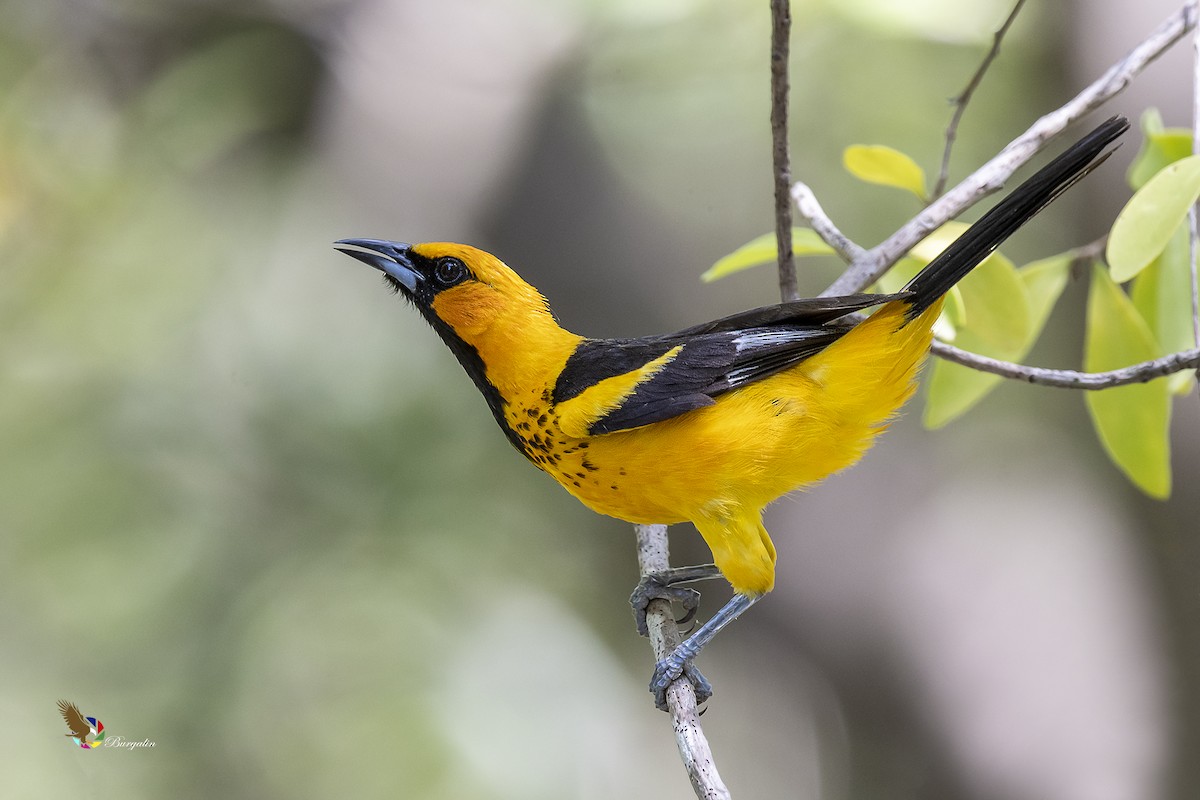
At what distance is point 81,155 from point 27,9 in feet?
2.86

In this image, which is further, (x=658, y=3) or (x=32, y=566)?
(x=658, y=3)

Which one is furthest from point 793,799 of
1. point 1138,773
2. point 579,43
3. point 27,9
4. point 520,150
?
point 27,9

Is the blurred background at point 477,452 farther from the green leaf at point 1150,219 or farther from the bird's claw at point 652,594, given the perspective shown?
the green leaf at point 1150,219

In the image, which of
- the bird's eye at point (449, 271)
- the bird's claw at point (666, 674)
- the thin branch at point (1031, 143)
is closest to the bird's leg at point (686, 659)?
the bird's claw at point (666, 674)

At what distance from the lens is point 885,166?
264 cm

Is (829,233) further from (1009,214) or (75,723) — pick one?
(75,723)

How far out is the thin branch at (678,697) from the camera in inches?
80.5

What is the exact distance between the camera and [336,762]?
482 centimetres

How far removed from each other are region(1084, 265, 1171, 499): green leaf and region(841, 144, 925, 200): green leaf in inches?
21.5

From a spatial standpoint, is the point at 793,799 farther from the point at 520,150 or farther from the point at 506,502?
the point at 520,150

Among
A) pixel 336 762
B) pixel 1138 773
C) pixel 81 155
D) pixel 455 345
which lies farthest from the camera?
pixel 81 155

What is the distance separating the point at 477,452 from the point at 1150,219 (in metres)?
3.83

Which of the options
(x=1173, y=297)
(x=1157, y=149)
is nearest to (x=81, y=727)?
(x=1173, y=297)

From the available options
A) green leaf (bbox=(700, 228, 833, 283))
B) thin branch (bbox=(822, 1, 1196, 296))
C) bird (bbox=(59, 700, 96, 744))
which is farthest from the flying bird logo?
thin branch (bbox=(822, 1, 1196, 296))
